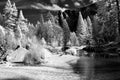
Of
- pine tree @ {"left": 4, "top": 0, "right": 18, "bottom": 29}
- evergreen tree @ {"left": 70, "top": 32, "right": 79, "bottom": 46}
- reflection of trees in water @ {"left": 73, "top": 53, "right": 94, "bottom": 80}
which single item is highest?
pine tree @ {"left": 4, "top": 0, "right": 18, "bottom": 29}

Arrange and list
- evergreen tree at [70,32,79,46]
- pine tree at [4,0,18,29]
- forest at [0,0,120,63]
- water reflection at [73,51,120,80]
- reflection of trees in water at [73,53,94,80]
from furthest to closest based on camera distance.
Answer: evergreen tree at [70,32,79,46]
pine tree at [4,0,18,29]
forest at [0,0,120,63]
reflection of trees in water at [73,53,94,80]
water reflection at [73,51,120,80]

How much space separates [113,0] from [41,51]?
12.3 meters

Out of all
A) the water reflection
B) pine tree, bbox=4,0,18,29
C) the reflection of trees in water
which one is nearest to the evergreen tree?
pine tree, bbox=4,0,18,29

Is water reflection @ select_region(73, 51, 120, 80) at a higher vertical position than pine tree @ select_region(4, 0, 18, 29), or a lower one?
lower

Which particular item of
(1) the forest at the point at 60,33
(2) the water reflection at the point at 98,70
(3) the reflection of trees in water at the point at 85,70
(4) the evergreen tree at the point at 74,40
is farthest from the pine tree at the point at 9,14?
(4) the evergreen tree at the point at 74,40

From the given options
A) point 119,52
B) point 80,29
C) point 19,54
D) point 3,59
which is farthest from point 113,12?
point 80,29

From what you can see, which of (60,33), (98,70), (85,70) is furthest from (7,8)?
(60,33)

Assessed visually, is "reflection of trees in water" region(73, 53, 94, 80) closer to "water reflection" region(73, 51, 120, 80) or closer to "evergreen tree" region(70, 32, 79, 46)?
"water reflection" region(73, 51, 120, 80)

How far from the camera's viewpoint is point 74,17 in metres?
146

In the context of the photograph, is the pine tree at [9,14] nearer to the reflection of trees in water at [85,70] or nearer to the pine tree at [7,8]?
the pine tree at [7,8]

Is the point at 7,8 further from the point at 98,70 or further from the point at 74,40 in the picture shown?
the point at 74,40

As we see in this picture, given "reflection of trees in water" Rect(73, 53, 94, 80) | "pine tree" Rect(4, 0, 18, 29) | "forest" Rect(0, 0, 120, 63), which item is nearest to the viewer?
"reflection of trees in water" Rect(73, 53, 94, 80)

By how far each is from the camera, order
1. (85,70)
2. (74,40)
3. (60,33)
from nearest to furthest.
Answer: (85,70) → (74,40) → (60,33)

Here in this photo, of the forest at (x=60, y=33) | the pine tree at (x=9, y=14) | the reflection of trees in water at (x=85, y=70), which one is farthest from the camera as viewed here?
the pine tree at (x=9, y=14)
